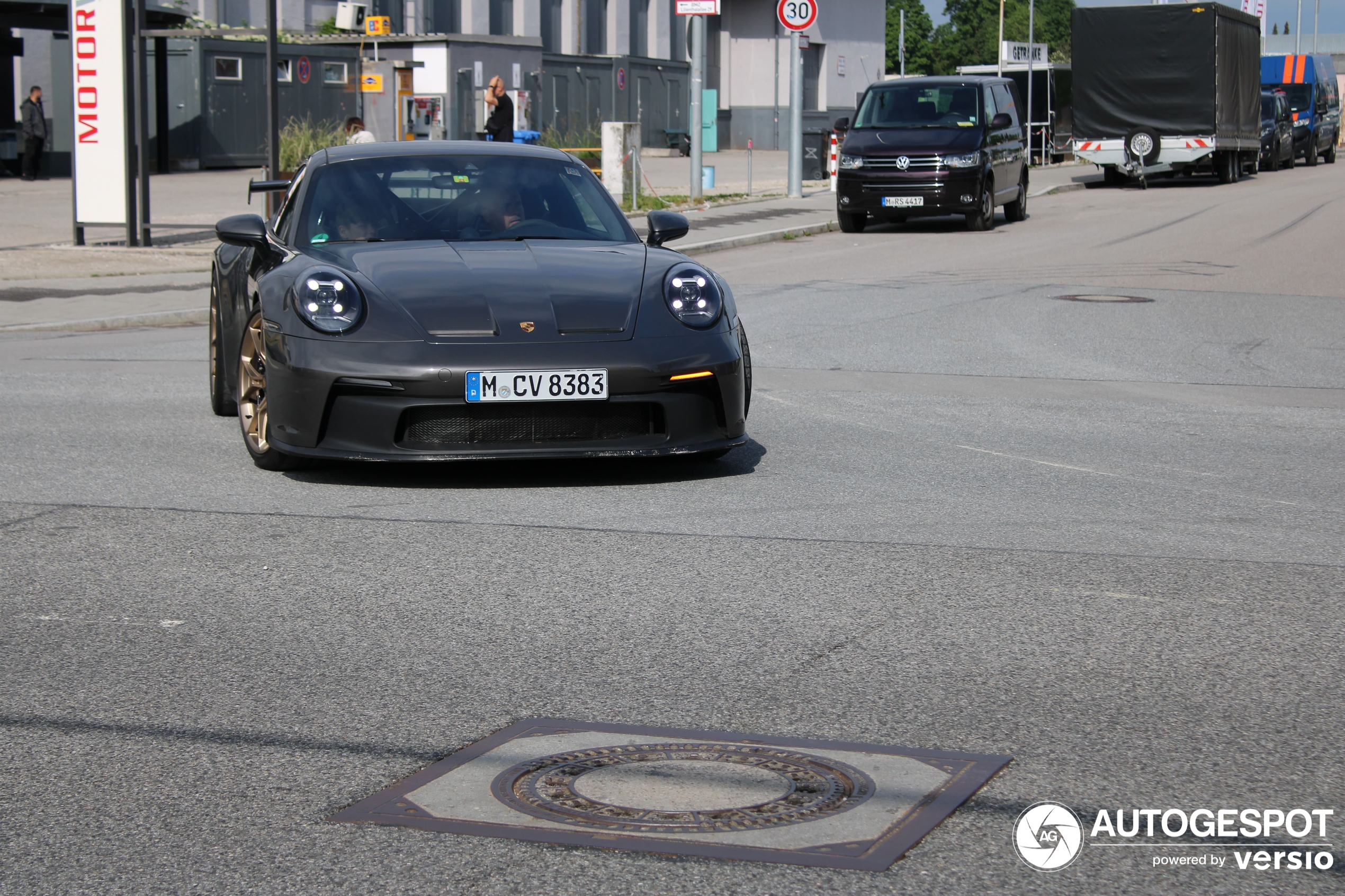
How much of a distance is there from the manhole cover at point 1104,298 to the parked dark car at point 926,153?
8106 mm

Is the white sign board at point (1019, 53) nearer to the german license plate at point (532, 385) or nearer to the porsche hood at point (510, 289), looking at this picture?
the porsche hood at point (510, 289)

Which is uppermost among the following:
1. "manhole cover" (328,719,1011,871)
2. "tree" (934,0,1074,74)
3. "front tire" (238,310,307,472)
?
"tree" (934,0,1074,74)

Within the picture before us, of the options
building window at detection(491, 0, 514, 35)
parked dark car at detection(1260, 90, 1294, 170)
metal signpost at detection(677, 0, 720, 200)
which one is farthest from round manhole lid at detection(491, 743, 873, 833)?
building window at detection(491, 0, 514, 35)

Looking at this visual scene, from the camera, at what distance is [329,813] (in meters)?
3.22

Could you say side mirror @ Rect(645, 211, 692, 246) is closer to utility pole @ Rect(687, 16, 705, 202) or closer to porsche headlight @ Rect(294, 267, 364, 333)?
porsche headlight @ Rect(294, 267, 364, 333)

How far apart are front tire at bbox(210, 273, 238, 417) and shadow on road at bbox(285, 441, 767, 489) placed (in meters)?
1.24

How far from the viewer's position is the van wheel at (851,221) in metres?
23.5

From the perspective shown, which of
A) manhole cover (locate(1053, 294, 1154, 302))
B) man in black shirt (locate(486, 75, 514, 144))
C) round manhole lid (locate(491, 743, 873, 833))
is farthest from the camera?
man in black shirt (locate(486, 75, 514, 144))

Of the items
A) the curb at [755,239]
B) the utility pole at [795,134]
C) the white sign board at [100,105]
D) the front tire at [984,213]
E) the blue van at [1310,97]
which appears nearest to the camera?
the white sign board at [100,105]

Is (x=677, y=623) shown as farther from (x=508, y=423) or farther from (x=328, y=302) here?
(x=328, y=302)

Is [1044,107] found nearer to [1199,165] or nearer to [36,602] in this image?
[1199,165]

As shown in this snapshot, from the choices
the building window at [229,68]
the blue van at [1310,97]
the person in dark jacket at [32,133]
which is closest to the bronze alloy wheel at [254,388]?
the person in dark jacket at [32,133]

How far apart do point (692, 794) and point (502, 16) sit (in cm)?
5284

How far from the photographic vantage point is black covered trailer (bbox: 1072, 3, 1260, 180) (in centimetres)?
3359
